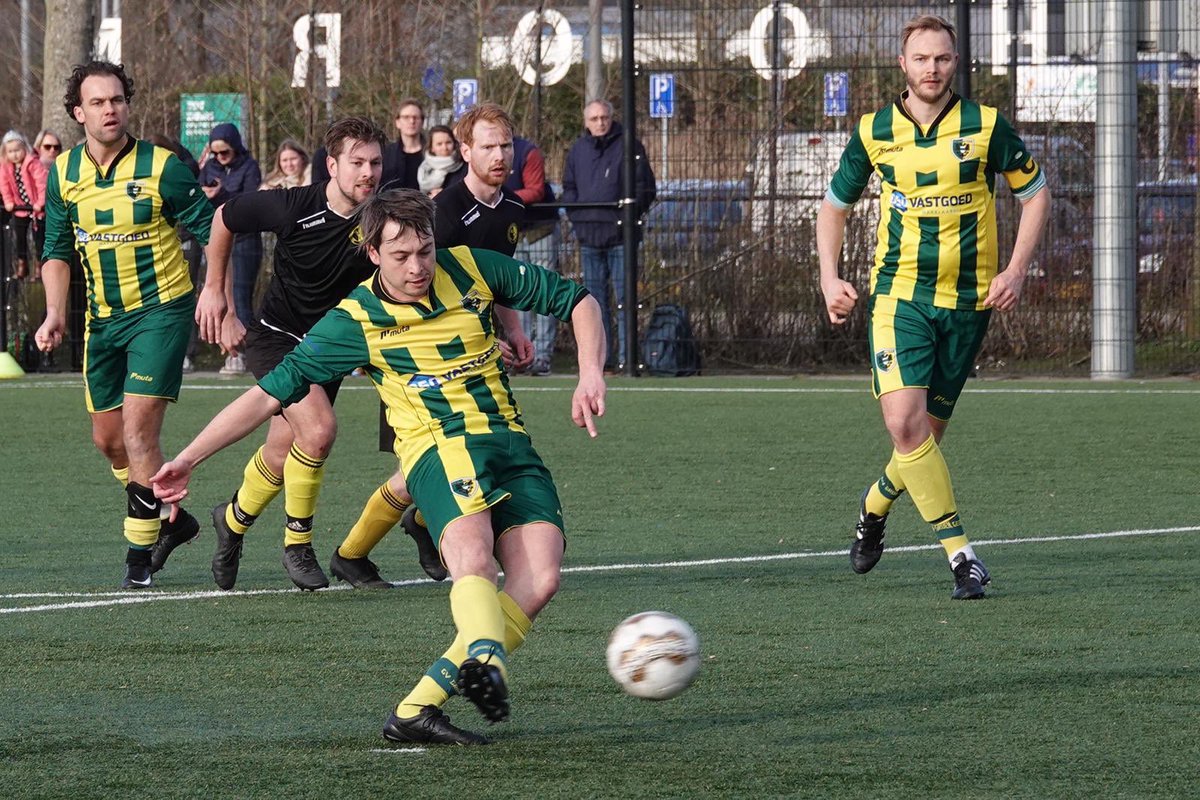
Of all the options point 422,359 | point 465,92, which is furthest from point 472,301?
point 465,92

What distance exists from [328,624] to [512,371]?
9.69 meters

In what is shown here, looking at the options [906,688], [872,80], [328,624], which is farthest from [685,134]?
[906,688]

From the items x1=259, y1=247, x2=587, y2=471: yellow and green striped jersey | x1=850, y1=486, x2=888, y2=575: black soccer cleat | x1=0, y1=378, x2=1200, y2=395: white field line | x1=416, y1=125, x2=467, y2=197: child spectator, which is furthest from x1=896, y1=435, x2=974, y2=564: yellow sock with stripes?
x1=416, y1=125, x2=467, y2=197: child spectator

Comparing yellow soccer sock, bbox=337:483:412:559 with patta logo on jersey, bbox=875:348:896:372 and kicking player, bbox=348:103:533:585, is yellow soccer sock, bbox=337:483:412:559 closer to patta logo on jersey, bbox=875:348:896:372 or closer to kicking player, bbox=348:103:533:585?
kicking player, bbox=348:103:533:585

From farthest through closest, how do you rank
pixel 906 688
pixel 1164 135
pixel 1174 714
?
pixel 1164 135
pixel 906 688
pixel 1174 714

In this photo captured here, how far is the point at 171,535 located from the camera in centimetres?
→ 760

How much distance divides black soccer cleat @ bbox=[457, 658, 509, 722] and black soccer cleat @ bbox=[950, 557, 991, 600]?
2683 mm

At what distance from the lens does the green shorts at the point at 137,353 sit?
7617 millimetres

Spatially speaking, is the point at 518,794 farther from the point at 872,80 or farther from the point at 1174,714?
the point at 872,80

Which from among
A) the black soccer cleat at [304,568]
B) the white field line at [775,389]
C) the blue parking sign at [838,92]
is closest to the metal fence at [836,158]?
the blue parking sign at [838,92]

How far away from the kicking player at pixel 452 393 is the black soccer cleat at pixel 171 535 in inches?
99.0

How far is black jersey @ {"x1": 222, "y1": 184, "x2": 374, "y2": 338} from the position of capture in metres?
7.27

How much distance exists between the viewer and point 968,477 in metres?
10.3

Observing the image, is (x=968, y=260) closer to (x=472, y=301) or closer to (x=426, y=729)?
(x=472, y=301)
